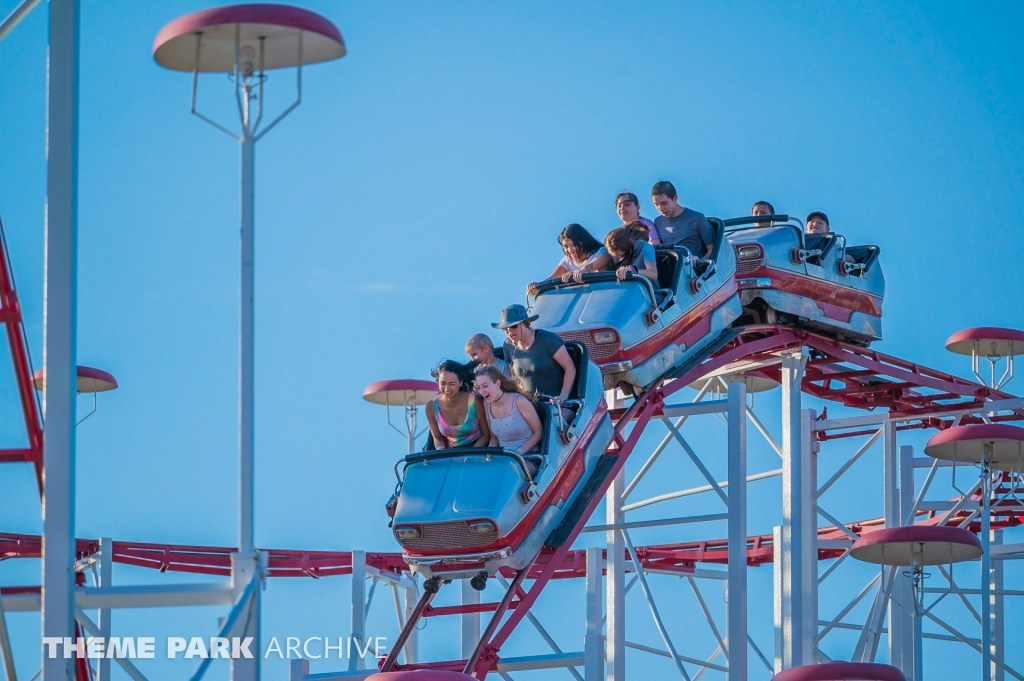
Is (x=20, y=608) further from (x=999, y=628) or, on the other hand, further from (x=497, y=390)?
(x=999, y=628)

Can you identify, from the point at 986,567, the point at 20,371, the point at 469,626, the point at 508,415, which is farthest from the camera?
the point at 469,626

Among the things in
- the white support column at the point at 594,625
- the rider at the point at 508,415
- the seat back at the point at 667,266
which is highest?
the seat back at the point at 667,266

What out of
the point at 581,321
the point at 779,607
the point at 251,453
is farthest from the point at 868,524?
the point at 251,453

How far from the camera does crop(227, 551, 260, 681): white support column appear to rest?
7.25 metres

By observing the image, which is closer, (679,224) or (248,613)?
(248,613)

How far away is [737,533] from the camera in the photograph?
14.2m

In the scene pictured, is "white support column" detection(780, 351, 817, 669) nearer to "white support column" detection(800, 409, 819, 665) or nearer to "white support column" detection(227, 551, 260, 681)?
"white support column" detection(800, 409, 819, 665)

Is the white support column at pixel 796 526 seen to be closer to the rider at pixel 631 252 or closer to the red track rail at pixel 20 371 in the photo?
the rider at pixel 631 252

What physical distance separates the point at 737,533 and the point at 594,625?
184cm

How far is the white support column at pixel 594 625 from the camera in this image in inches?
454

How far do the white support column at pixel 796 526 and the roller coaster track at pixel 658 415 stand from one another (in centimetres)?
34

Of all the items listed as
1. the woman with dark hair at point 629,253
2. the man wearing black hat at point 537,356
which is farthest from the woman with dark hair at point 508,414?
the woman with dark hair at point 629,253

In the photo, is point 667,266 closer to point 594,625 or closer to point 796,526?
point 594,625

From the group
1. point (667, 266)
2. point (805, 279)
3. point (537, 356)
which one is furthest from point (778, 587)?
point (537, 356)
